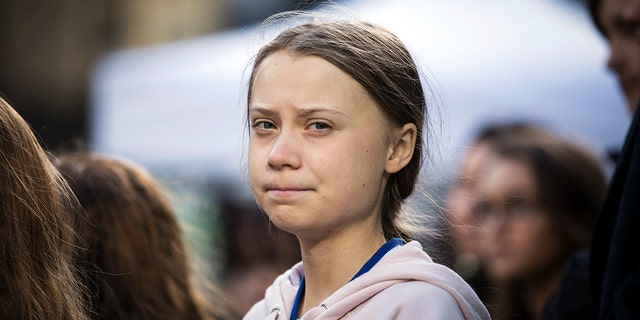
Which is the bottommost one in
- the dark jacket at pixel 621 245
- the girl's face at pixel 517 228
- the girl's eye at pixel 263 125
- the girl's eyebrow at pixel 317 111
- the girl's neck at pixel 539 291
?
the girl's neck at pixel 539 291

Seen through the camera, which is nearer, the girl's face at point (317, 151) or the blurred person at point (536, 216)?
the girl's face at point (317, 151)

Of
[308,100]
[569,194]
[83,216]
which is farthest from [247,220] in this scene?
[308,100]

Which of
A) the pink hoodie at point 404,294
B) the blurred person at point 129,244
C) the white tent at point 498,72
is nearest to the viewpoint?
the pink hoodie at point 404,294

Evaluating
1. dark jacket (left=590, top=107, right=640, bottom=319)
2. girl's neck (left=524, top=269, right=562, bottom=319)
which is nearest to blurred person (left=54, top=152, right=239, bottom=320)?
dark jacket (left=590, top=107, right=640, bottom=319)

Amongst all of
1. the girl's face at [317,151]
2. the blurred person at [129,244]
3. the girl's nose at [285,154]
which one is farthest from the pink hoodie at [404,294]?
the blurred person at [129,244]

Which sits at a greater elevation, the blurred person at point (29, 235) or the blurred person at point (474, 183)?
the blurred person at point (29, 235)

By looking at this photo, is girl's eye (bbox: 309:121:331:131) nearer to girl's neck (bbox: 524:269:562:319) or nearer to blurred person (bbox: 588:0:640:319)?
blurred person (bbox: 588:0:640:319)

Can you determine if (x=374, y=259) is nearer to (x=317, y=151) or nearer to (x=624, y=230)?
(x=317, y=151)

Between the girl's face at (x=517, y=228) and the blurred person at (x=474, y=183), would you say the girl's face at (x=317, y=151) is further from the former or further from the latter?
the blurred person at (x=474, y=183)

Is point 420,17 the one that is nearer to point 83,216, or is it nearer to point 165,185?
point 165,185

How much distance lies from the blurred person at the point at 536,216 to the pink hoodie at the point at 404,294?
1.99 m

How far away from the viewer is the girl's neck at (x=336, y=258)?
7.45 feet

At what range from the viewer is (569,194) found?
4.36 meters

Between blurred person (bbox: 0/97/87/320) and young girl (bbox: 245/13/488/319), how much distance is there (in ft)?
1.64
